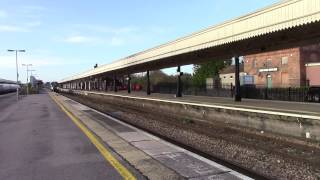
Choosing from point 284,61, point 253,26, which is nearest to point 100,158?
point 253,26

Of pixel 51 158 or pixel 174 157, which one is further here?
pixel 51 158

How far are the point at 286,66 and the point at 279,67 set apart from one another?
1.47 metres

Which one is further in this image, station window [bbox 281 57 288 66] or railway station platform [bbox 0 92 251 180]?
station window [bbox 281 57 288 66]

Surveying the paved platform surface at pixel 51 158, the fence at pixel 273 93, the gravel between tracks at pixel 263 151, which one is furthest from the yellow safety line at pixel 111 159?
the fence at pixel 273 93

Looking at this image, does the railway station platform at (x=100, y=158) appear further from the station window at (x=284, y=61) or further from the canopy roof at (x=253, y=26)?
the station window at (x=284, y=61)

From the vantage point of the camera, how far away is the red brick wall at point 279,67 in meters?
75.0

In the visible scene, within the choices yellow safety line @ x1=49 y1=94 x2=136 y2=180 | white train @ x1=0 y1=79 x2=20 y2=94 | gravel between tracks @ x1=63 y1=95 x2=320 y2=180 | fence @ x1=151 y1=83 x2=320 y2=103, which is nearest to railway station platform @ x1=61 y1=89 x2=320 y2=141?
gravel between tracks @ x1=63 y1=95 x2=320 y2=180

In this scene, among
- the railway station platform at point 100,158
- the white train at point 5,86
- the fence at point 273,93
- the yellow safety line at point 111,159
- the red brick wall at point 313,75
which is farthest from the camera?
the white train at point 5,86

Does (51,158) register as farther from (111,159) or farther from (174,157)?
(174,157)

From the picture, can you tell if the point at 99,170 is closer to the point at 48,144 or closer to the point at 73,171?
the point at 73,171

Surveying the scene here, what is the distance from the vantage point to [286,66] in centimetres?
7788

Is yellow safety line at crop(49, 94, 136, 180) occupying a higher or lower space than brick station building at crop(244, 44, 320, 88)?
lower

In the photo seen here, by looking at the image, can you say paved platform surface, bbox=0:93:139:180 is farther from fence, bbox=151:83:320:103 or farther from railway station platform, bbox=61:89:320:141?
fence, bbox=151:83:320:103

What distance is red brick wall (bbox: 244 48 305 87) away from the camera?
75000 millimetres
